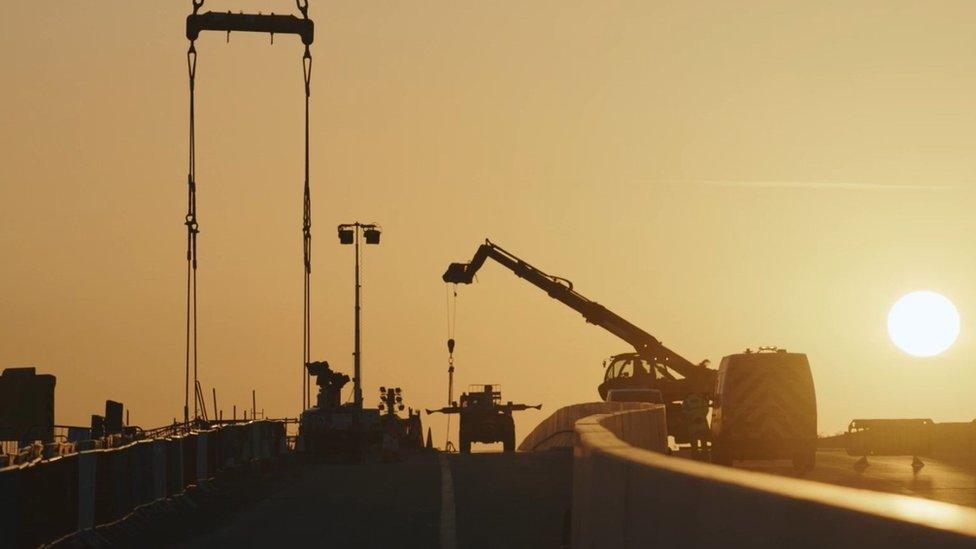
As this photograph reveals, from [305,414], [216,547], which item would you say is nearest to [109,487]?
[216,547]

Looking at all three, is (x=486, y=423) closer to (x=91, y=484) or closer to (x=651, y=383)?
(x=651, y=383)

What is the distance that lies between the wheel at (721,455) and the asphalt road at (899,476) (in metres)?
0.56

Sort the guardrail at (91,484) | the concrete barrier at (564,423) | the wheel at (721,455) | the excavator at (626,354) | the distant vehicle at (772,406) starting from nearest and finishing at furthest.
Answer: the guardrail at (91,484)
the distant vehicle at (772,406)
the wheel at (721,455)
the concrete barrier at (564,423)
the excavator at (626,354)

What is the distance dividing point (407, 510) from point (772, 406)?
14.4 m

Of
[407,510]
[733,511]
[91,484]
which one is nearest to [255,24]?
[407,510]

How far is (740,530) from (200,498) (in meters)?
21.7

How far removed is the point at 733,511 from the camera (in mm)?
6305

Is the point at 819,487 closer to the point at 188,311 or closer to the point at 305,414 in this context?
the point at 188,311

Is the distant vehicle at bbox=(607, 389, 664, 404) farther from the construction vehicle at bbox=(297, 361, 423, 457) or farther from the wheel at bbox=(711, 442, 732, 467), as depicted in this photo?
the wheel at bbox=(711, 442, 732, 467)

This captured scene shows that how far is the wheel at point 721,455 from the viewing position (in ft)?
118

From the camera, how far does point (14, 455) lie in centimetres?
1712

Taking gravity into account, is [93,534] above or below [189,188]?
below

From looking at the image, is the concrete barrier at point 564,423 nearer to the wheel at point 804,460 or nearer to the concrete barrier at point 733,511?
the wheel at point 804,460

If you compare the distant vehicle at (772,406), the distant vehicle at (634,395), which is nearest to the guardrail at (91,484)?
the distant vehicle at (772,406)
